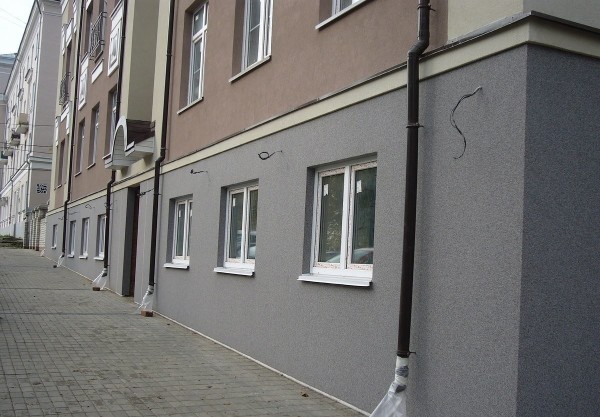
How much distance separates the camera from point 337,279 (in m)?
6.62

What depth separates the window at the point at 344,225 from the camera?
21.1ft

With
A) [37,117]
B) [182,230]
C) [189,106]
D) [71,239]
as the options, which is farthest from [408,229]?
[37,117]

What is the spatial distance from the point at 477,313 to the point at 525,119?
1.37m

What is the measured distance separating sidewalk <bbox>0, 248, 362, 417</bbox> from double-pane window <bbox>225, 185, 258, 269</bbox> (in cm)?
123

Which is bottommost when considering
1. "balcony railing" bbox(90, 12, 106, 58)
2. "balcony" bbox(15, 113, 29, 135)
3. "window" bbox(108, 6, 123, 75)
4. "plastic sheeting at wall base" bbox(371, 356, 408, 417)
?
"plastic sheeting at wall base" bbox(371, 356, 408, 417)

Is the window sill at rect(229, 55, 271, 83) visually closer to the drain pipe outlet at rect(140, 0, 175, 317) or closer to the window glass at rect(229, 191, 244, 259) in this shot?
the window glass at rect(229, 191, 244, 259)

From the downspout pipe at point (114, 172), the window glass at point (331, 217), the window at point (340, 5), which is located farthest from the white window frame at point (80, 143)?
the window glass at point (331, 217)

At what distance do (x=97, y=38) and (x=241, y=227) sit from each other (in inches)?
532

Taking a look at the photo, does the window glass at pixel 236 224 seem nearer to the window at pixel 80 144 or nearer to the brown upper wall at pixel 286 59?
the brown upper wall at pixel 286 59

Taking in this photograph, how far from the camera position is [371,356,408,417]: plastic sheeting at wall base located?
5254 mm

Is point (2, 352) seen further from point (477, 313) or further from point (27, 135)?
point (27, 135)

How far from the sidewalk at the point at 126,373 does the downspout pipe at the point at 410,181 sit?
1.18 m

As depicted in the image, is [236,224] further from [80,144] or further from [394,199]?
[80,144]

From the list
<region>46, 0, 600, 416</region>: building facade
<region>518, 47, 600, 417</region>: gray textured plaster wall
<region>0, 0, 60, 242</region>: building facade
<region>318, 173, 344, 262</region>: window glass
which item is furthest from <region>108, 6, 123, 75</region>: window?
<region>0, 0, 60, 242</region>: building facade
